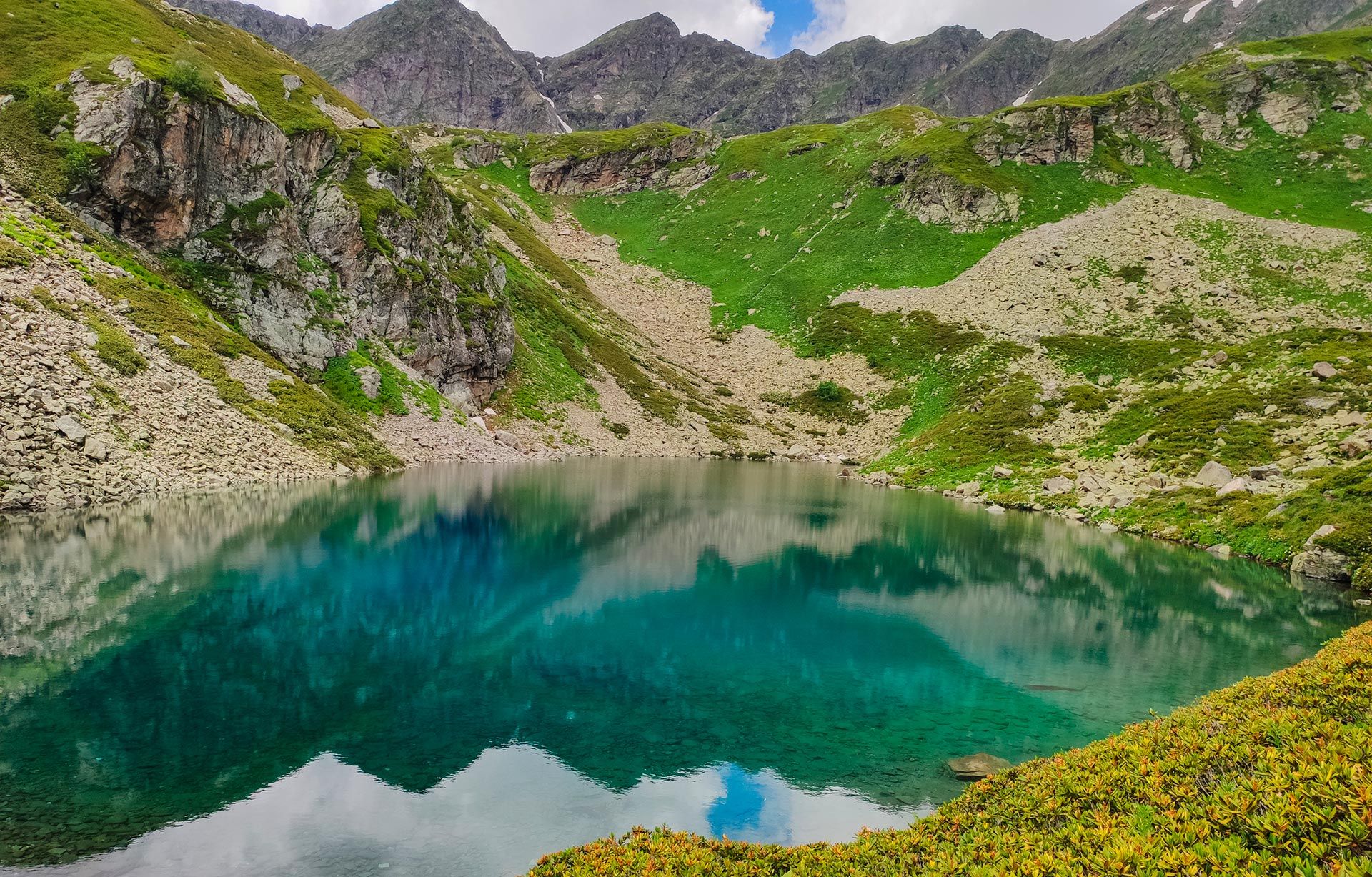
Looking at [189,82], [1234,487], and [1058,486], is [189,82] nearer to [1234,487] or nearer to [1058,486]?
[1058,486]

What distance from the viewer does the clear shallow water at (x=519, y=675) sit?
10734mm

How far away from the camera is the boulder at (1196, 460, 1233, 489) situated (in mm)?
40594

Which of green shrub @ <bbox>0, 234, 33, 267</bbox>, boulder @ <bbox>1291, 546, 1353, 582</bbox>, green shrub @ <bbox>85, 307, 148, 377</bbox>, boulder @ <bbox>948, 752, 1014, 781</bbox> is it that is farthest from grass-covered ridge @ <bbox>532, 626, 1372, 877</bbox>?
green shrub @ <bbox>0, 234, 33, 267</bbox>

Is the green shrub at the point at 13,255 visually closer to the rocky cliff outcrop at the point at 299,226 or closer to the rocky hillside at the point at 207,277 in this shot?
the rocky hillside at the point at 207,277

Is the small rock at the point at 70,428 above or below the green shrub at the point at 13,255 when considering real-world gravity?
below

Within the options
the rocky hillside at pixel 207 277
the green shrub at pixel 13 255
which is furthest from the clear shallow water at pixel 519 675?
the green shrub at pixel 13 255

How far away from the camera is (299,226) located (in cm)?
6912

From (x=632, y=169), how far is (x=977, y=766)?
17378 centimetres

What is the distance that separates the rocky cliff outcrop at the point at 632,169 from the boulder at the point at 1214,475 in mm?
139383

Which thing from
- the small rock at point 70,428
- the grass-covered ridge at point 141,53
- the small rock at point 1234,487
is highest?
the grass-covered ridge at point 141,53

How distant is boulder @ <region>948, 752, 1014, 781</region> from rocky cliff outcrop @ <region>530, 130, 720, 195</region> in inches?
6428

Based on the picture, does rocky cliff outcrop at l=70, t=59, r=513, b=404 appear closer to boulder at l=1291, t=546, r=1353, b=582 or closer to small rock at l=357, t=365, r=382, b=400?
small rock at l=357, t=365, r=382, b=400

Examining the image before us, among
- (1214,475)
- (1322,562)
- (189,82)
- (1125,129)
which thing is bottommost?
(1322,562)

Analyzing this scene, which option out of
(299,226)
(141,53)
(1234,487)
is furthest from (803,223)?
(1234,487)
